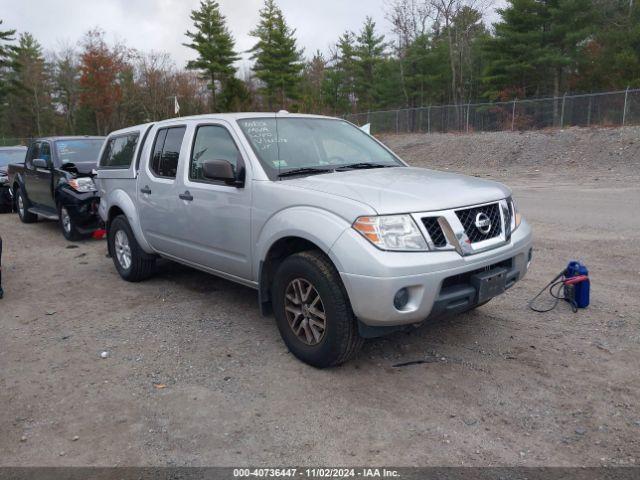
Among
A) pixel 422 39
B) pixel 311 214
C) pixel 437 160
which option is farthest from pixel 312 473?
pixel 422 39

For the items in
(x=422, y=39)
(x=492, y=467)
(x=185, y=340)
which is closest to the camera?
(x=492, y=467)

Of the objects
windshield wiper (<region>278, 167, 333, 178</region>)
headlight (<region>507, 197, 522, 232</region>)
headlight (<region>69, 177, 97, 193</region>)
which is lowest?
headlight (<region>69, 177, 97, 193</region>)

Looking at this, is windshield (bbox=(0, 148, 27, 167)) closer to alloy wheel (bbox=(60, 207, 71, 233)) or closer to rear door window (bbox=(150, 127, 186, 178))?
alloy wheel (bbox=(60, 207, 71, 233))

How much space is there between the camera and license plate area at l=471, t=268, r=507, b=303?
3.62 m

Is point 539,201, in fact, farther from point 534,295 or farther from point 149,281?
point 149,281

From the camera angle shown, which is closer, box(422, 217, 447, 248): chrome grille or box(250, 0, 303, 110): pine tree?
box(422, 217, 447, 248): chrome grille

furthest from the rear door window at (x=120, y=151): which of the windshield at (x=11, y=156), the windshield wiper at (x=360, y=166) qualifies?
the windshield at (x=11, y=156)

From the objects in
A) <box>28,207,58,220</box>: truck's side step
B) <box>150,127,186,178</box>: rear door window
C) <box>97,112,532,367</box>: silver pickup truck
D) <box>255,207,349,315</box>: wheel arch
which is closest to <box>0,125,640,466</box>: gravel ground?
<box>97,112,532,367</box>: silver pickup truck

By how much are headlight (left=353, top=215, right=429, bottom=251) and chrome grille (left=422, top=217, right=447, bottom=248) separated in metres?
0.08

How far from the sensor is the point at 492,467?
280 centimetres

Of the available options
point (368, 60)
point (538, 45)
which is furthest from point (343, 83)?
point (538, 45)

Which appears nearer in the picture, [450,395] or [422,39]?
[450,395]

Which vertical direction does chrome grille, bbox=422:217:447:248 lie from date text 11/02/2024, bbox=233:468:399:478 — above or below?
above

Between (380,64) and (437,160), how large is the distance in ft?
80.5
